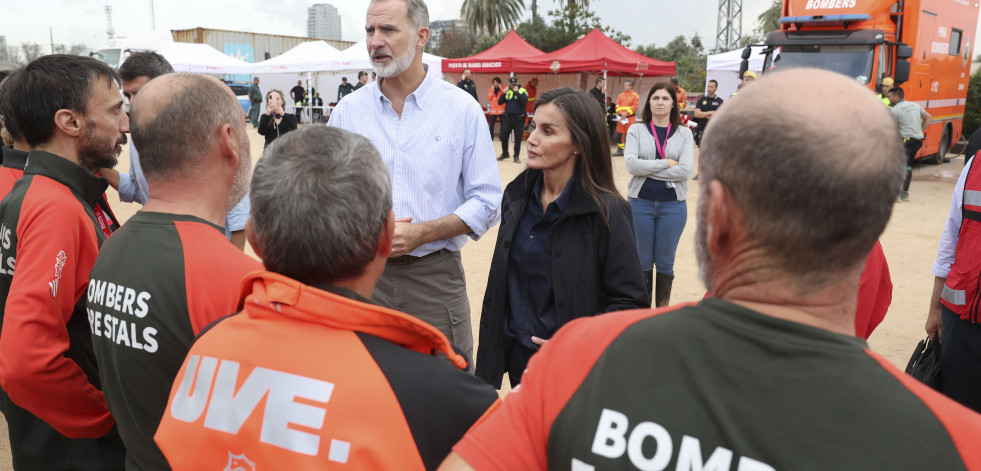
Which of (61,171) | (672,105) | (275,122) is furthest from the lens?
(275,122)

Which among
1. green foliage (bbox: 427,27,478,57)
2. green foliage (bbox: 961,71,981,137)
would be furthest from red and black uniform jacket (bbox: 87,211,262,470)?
green foliage (bbox: 427,27,478,57)

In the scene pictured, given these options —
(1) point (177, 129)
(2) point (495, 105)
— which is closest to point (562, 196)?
(1) point (177, 129)

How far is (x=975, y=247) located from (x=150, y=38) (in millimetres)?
33933

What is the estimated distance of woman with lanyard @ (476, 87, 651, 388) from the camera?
9.09 ft

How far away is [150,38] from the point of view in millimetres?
30109

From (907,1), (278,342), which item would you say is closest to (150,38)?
(907,1)

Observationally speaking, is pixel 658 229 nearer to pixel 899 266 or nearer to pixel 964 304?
pixel 964 304

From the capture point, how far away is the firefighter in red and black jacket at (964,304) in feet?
9.08

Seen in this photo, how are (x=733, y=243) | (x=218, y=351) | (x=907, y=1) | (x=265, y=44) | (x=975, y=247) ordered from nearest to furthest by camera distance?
(x=733, y=243)
(x=218, y=351)
(x=975, y=247)
(x=907, y=1)
(x=265, y=44)

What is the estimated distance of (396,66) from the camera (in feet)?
10.1

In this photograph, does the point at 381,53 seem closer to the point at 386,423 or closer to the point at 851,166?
the point at 386,423

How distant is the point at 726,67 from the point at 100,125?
61.5 ft

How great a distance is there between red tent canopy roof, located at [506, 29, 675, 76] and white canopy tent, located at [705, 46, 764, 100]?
1856 millimetres

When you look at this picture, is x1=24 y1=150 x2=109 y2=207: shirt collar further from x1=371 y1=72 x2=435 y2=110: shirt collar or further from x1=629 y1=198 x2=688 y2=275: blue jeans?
x1=629 y1=198 x2=688 y2=275: blue jeans
